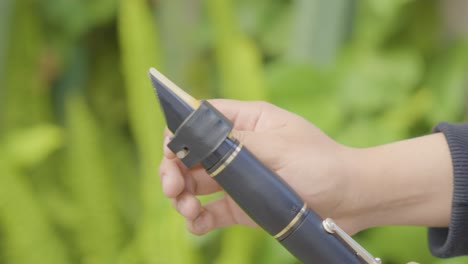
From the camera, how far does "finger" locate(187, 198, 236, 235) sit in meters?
0.60

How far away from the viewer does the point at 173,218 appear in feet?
3.04

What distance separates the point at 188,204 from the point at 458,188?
241mm

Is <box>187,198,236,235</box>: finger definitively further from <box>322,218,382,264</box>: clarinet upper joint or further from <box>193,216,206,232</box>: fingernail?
<box>322,218,382,264</box>: clarinet upper joint

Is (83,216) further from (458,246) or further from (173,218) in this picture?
(458,246)

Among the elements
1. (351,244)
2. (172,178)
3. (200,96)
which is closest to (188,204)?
(172,178)

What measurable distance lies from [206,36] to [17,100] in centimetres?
36

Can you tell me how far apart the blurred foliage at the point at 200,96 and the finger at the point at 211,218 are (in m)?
0.28

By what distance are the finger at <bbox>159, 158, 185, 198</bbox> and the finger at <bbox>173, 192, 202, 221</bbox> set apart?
1 cm

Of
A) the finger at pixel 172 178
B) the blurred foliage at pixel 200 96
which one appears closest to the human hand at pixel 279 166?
the finger at pixel 172 178

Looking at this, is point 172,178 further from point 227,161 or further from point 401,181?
point 401,181

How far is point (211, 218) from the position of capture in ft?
2.01

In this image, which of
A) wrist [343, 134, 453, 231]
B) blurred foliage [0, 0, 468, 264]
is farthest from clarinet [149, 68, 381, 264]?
blurred foliage [0, 0, 468, 264]

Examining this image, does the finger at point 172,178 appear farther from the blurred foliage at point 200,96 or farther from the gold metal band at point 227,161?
the blurred foliage at point 200,96

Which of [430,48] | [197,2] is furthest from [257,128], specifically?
[197,2]
